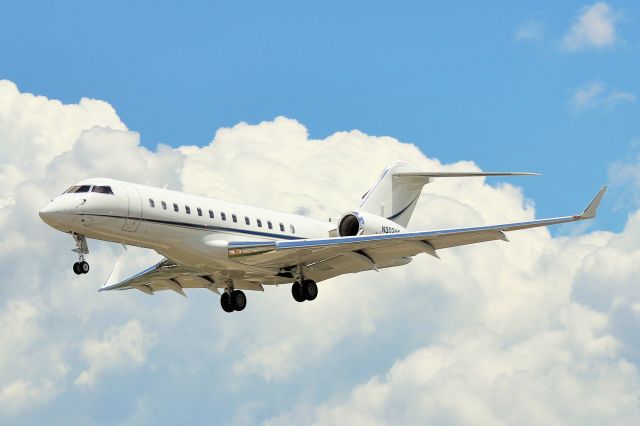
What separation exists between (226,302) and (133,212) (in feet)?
21.4

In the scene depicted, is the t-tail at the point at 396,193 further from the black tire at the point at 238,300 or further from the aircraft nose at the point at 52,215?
the aircraft nose at the point at 52,215

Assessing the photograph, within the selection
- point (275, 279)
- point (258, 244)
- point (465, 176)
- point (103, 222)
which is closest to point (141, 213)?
point (103, 222)

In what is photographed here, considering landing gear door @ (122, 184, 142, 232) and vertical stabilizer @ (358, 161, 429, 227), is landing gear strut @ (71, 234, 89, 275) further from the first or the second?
vertical stabilizer @ (358, 161, 429, 227)

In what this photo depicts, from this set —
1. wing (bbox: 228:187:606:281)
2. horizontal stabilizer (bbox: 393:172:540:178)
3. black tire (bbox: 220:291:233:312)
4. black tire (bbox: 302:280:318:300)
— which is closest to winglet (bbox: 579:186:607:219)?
wing (bbox: 228:187:606:281)

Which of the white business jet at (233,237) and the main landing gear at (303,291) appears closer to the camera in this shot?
the white business jet at (233,237)

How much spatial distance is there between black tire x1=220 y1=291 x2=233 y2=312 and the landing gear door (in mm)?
6180

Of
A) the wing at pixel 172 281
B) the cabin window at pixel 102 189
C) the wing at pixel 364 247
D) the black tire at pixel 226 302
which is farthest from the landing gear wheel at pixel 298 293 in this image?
the cabin window at pixel 102 189

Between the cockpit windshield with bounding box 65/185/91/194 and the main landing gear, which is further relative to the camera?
the main landing gear

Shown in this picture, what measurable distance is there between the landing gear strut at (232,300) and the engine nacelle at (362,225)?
3.50m

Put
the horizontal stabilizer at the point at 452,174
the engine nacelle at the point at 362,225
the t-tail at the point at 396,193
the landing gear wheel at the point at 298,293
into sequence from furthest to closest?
the t-tail at the point at 396,193 < the horizontal stabilizer at the point at 452,174 < the engine nacelle at the point at 362,225 < the landing gear wheel at the point at 298,293

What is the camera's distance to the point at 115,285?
129ft

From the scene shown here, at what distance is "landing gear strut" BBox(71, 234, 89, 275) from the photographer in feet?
98.4

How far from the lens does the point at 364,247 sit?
32.9 m

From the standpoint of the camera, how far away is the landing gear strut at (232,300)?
3634cm
